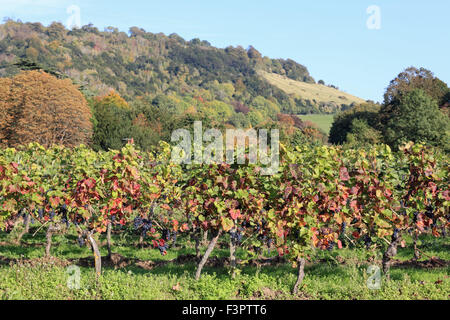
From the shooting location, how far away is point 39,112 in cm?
4656

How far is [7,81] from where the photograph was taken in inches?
1969

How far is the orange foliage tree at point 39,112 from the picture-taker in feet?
152

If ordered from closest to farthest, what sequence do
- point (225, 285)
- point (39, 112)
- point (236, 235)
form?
point (225, 285)
point (236, 235)
point (39, 112)

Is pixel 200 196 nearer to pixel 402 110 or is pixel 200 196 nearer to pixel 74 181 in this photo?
pixel 74 181

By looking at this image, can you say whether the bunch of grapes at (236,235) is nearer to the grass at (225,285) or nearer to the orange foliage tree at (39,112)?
the grass at (225,285)

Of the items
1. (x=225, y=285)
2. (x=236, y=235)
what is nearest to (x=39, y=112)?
(x=236, y=235)

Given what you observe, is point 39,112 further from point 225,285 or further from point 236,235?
point 225,285

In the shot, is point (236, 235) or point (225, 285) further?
point (236, 235)

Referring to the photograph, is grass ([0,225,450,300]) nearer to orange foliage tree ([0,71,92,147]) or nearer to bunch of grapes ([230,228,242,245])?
bunch of grapes ([230,228,242,245])

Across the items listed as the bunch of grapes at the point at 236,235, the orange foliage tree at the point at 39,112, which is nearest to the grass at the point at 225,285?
the bunch of grapes at the point at 236,235

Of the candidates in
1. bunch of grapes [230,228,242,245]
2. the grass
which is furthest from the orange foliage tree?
bunch of grapes [230,228,242,245]

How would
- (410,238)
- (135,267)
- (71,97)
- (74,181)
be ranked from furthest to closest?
(71,97), (410,238), (135,267), (74,181)
